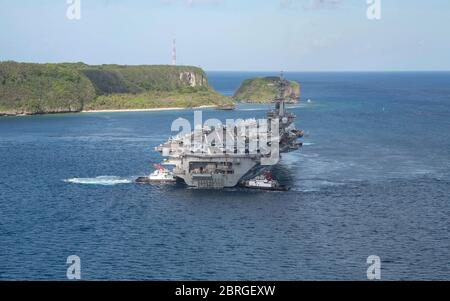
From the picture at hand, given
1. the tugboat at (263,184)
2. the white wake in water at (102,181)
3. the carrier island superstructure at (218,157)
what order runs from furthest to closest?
1. the white wake in water at (102,181)
2. the carrier island superstructure at (218,157)
3. the tugboat at (263,184)

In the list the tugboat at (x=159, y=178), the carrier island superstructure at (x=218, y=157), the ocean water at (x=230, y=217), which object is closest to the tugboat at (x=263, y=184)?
the carrier island superstructure at (x=218, y=157)

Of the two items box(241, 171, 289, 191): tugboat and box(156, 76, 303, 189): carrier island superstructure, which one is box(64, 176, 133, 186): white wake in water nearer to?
box(156, 76, 303, 189): carrier island superstructure

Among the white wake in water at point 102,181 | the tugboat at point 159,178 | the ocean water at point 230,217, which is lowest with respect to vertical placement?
the ocean water at point 230,217

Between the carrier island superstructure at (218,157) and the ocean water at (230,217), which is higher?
the carrier island superstructure at (218,157)

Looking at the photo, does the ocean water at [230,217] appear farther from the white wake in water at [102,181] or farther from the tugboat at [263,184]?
the tugboat at [263,184]

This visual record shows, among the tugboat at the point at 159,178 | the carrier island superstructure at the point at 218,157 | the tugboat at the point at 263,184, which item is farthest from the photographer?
the tugboat at the point at 159,178

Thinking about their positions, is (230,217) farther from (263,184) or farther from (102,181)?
(102,181)

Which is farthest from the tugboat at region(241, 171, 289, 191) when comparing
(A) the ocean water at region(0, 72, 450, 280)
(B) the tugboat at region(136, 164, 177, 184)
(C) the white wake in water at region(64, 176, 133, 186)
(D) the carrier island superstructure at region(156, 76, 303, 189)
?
(C) the white wake in water at region(64, 176, 133, 186)

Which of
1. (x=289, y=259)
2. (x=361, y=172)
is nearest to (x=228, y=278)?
(x=289, y=259)
